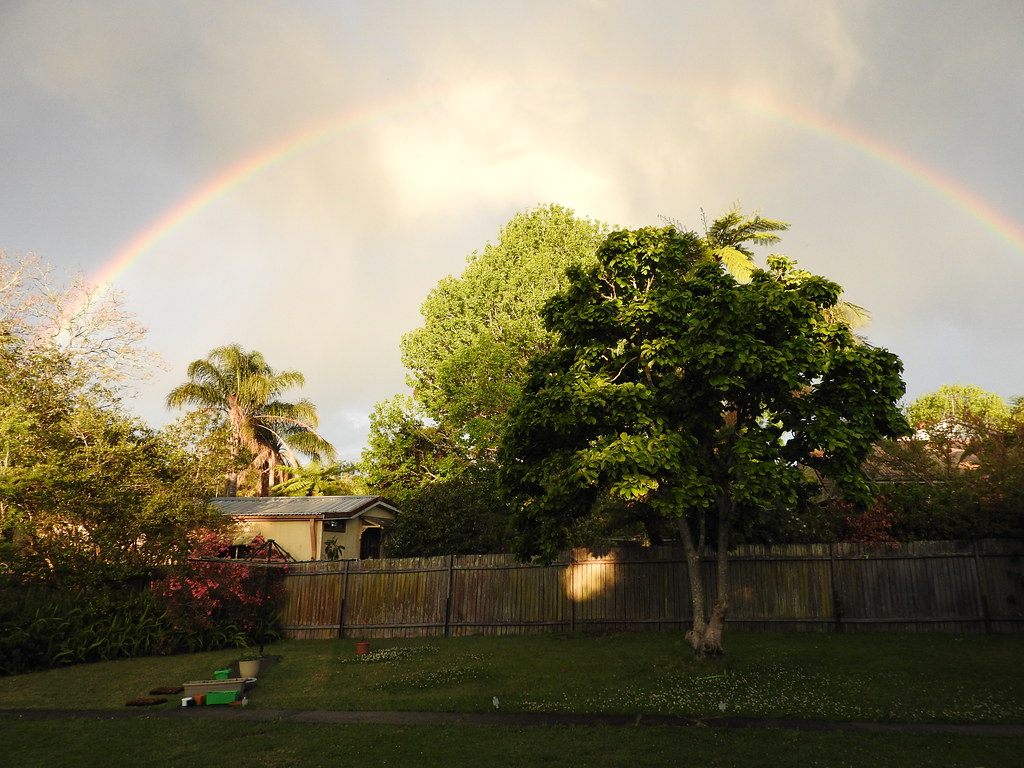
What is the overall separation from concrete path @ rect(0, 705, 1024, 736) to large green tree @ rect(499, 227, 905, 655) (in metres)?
4.05

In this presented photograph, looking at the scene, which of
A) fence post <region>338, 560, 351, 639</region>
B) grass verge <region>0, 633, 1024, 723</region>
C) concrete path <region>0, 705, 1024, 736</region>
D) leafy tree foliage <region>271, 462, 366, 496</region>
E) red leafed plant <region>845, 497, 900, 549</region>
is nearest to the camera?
concrete path <region>0, 705, 1024, 736</region>

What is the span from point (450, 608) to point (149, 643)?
8.66 meters

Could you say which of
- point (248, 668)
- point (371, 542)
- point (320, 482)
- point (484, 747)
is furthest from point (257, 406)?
point (484, 747)

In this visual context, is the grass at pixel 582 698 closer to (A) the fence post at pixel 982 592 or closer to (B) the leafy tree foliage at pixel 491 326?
(A) the fence post at pixel 982 592

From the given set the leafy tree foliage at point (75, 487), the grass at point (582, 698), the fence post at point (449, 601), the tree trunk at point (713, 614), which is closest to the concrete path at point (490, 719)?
the grass at point (582, 698)

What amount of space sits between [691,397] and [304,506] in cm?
2230

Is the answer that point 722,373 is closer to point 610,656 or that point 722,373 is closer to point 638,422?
point 638,422

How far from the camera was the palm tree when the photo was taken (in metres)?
47.8

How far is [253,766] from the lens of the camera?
938cm

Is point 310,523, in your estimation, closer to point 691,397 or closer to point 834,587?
point 834,587

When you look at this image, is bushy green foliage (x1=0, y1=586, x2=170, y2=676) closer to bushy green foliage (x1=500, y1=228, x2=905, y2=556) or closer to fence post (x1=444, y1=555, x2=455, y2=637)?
fence post (x1=444, y1=555, x2=455, y2=637)

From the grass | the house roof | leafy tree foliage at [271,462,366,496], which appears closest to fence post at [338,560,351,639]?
the grass

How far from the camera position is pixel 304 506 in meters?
32.7

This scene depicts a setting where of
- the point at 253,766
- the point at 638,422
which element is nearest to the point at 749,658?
the point at 638,422
